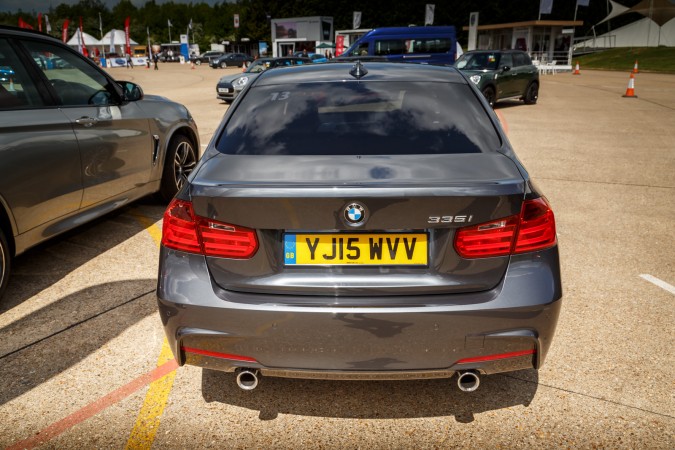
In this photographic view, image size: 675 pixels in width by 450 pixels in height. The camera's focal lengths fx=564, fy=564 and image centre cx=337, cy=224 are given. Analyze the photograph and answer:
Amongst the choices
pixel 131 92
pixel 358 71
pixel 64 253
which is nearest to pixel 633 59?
pixel 131 92

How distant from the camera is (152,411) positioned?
2688 millimetres

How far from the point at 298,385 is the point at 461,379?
0.90m

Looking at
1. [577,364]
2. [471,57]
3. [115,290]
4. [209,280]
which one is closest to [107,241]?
[115,290]

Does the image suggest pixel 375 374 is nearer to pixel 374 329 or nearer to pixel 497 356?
pixel 374 329

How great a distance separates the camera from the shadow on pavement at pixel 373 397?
2680mm

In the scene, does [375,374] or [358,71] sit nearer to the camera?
[375,374]

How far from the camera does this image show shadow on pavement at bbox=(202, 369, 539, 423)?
8.79 feet

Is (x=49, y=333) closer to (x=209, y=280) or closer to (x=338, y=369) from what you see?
(x=209, y=280)

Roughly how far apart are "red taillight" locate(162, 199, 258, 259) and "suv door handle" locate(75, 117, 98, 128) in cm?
247

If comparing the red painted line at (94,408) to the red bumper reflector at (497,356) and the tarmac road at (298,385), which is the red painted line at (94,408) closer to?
the tarmac road at (298,385)

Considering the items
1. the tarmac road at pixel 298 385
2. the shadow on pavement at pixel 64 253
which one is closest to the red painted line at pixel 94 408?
the tarmac road at pixel 298 385

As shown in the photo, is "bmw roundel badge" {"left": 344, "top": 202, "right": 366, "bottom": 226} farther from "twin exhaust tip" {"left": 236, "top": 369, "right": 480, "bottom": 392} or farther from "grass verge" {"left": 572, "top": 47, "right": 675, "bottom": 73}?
"grass verge" {"left": 572, "top": 47, "right": 675, "bottom": 73}

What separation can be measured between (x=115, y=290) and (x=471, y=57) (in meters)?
15.9

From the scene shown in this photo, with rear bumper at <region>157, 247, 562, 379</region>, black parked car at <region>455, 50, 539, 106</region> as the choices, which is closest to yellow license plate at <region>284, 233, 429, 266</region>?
rear bumper at <region>157, 247, 562, 379</region>
